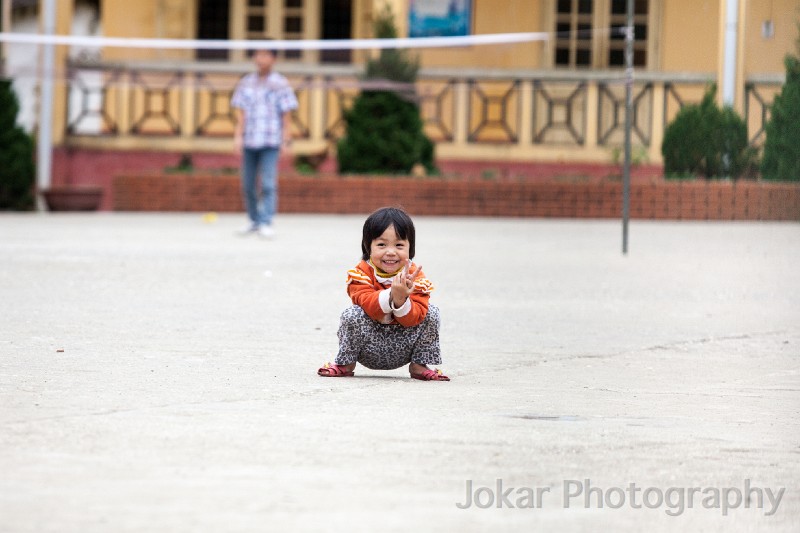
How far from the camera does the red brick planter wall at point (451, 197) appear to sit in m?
21.7

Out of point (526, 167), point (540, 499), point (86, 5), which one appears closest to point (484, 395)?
point (540, 499)

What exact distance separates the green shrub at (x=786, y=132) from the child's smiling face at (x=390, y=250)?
6441 mm

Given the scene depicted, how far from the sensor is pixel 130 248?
50.3 feet

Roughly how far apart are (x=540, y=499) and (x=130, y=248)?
11.1 m

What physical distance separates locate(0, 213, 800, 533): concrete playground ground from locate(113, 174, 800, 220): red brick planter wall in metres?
8.19

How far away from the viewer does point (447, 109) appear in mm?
25891

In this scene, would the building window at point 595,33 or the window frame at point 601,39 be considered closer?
the window frame at point 601,39

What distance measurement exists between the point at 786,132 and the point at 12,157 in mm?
12571

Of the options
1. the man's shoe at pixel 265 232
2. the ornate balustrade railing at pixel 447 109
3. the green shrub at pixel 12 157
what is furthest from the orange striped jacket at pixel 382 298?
the ornate balustrade railing at pixel 447 109

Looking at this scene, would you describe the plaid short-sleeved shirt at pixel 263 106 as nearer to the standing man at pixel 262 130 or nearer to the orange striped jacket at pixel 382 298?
the standing man at pixel 262 130

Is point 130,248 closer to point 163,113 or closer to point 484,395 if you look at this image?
point 484,395

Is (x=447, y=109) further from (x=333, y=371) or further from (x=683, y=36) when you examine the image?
(x=333, y=371)

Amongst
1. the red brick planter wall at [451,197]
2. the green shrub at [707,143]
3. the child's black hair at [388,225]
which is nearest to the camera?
the child's black hair at [388,225]

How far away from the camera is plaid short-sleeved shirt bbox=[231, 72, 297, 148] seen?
58.2 ft
